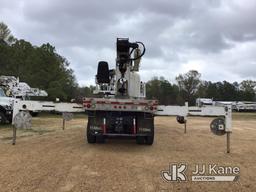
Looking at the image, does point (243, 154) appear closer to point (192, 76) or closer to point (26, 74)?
point (26, 74)

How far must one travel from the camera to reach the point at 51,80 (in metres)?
45.6

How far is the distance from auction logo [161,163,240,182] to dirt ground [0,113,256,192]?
0.16 metres

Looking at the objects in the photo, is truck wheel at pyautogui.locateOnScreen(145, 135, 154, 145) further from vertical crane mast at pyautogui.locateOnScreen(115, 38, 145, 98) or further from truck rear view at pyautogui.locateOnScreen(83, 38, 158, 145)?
vertical crane mast at pyautogui.locateOnScreen(115, 38, 145, 98)

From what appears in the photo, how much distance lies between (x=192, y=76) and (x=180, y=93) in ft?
28.7

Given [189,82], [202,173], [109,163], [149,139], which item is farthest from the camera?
[189,82]

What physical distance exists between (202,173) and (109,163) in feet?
6.85

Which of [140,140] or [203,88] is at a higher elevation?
[203,88]

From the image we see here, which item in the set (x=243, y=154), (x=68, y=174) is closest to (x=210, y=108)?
(x=243, y=154)

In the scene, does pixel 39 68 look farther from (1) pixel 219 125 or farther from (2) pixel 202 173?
(2) pixel 202 173

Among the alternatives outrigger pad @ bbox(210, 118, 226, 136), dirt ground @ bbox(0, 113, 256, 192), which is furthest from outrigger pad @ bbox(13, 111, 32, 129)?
outrigger pad @ bbox(210, 118, 226, 136)

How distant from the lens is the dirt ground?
770cm

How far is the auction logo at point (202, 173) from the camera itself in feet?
27.5

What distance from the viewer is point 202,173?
895 centimetres

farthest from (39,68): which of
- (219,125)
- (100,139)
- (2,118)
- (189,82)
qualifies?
(189,82)
